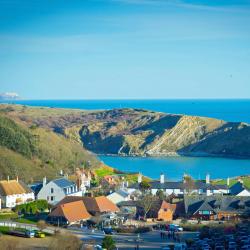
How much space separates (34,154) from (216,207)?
22.2 metres

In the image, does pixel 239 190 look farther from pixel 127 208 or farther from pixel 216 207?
pixel 127 208

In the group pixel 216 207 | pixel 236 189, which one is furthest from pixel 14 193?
pixel 236 189

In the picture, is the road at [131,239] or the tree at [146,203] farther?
the tree at [146,203]

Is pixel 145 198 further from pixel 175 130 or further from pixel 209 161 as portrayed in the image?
pixel 175 130

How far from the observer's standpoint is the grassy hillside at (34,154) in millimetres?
53906

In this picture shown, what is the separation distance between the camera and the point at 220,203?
144ft

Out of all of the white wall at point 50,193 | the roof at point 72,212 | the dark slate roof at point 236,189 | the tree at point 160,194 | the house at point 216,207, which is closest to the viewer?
the roof at point 72,212

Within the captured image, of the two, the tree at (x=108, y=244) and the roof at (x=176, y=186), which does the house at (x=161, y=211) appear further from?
the tree at (x=108, y=244)

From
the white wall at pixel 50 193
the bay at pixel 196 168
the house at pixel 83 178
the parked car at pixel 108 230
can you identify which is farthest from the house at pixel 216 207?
the bay at pixel 196 168

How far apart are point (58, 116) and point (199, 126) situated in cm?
3003

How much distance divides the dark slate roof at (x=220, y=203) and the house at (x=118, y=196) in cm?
408

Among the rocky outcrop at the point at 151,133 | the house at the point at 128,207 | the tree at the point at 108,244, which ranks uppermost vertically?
the rocky outcrop at the point at 151,133

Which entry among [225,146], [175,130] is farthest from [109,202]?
[175,130]

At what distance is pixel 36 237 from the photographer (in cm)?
3544
